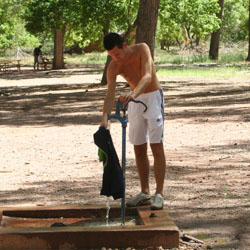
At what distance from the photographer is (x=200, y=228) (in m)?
6.34

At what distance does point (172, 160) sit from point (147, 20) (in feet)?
41.2

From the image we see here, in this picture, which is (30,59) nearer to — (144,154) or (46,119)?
(46,119)

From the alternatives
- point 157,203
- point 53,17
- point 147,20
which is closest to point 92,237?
point 157,203

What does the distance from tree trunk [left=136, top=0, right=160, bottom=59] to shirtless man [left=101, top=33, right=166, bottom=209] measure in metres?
15.7

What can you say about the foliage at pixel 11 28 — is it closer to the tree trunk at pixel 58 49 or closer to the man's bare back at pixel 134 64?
the tree trunk at pixel 58 49

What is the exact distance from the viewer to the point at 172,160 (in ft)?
33.8

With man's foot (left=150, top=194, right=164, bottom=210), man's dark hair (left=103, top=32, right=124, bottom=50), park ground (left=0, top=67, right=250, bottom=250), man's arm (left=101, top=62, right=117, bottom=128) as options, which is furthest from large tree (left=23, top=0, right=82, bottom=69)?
man's foot (left=150, top=194, right=164, bottom=210)

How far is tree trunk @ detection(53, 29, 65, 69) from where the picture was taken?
43.8 meters

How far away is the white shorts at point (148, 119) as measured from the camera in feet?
21.7

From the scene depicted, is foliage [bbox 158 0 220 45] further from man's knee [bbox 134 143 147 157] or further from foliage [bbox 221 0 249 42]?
foliage [bbox 221 0 249 42]

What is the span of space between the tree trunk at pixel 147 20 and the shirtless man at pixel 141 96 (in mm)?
15669

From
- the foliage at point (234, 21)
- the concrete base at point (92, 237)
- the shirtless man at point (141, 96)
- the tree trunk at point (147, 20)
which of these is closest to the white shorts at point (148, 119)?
the shirtless man at point (141, 96)

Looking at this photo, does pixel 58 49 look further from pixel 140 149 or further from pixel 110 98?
pixel 110 98

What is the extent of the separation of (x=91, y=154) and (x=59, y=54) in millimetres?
33308
